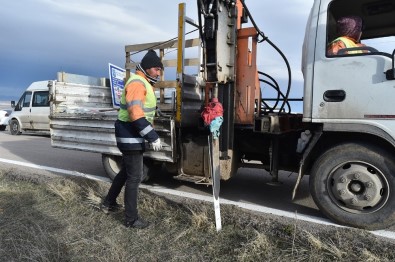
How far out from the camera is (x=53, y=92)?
6.36m

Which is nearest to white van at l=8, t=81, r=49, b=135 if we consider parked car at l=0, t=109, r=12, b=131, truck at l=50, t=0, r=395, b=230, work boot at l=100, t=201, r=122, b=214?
parked car at l=0, t=109, r=12, b=131

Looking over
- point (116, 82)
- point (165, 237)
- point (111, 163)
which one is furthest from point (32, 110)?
point (165, 237)

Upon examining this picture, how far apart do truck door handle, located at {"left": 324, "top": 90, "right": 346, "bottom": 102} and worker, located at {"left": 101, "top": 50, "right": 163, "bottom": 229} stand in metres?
1.79

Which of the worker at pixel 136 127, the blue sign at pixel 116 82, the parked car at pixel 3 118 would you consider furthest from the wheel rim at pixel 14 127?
the worker at pixel 136 127

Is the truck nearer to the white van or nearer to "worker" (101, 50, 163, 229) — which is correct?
"worker" (101, 50, 163, 229)

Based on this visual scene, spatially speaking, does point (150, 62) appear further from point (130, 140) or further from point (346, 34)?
point (346, 34)

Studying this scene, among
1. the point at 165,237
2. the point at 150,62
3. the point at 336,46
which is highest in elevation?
the point at 336,46

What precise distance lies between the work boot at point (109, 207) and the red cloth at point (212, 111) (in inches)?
54.9

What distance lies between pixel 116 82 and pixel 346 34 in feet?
21.9

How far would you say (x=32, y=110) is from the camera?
1436 centimetres

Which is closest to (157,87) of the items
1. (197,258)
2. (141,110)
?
(141,110)

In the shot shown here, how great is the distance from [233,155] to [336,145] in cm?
126

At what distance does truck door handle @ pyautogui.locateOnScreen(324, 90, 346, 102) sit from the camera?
3.60 m

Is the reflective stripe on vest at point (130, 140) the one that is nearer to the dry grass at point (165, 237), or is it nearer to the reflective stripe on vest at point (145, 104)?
the reflective stripe on vest at point (145, 104)
